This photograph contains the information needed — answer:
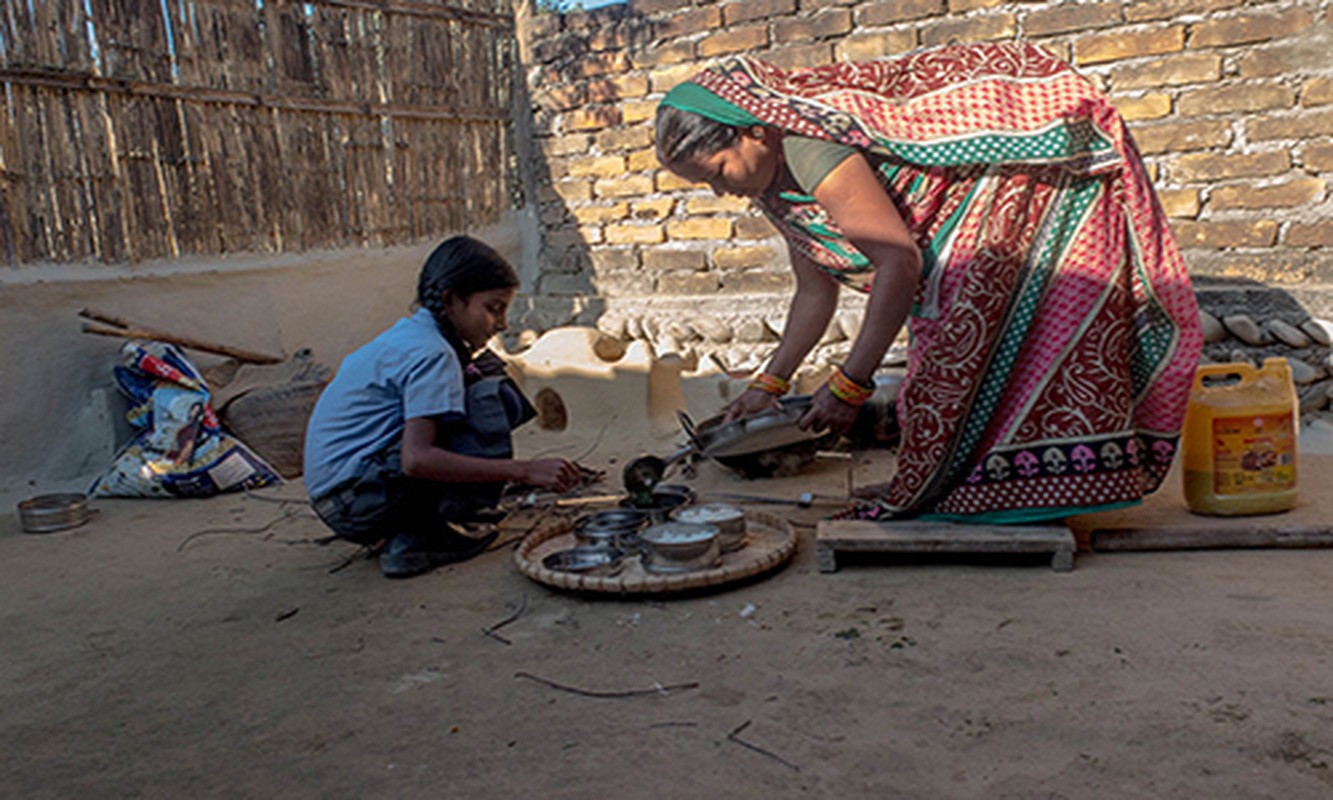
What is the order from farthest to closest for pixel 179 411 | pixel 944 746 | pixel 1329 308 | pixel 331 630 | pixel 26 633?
pixel 179 411 < pixel 1329 308 < pixel 26 633 < pixel 331 630 < pixel 944 746

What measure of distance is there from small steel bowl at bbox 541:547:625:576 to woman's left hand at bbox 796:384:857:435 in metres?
0.57

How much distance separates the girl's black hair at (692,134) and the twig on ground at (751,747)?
1329 millimetres

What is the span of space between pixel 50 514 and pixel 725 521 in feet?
8.45

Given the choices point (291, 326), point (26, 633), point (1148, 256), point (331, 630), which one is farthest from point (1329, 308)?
point (291, 326)

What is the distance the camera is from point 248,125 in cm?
493

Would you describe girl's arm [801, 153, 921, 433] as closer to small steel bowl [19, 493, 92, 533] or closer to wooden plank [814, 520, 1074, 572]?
wooden plank [814, 520, 1074, 572]

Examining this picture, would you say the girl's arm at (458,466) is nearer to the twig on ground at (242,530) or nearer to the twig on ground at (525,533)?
the twig on ground at (525,533)

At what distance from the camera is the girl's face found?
2.54m

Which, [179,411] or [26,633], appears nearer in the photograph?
[26,633]

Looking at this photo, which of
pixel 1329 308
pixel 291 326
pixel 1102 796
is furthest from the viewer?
pixel 291 326

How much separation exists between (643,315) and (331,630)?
3.14 metres

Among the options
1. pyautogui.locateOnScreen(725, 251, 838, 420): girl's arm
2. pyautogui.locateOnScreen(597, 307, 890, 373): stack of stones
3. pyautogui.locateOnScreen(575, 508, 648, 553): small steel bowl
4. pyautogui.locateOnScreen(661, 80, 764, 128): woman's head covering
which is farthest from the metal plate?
pyautogui.locateOnScreen(597, 307, 890, 373): stack of stones

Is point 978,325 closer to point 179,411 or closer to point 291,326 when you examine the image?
point 179,411

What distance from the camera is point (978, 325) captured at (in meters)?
2.28
